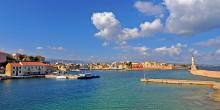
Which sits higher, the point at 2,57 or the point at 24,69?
the point at 2,57

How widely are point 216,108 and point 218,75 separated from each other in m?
89.5

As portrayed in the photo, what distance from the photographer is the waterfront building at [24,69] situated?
11162cm

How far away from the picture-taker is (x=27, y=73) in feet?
383

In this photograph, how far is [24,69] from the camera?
11550 cm

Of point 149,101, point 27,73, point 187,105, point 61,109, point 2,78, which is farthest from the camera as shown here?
point 27,73

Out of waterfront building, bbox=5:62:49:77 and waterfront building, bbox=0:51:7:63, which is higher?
waterfront building, bbox=0:51:7:63

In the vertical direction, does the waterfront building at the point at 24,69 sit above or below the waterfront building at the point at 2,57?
below

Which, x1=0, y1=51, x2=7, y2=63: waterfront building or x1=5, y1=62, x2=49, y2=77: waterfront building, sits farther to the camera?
x1=0, y1=51, x2=7, y2=63: waterfront building

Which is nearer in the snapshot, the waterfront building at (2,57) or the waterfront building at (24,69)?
the waterfront building at (24,69)

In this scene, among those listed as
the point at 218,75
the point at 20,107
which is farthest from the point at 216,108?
the point at 218,75

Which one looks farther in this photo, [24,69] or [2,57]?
[2,57]

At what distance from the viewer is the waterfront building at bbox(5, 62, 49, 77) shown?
111625 millimetres

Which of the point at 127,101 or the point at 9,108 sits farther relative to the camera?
the point at 127,101

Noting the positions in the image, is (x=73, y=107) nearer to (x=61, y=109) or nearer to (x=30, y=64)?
(x=61, y=109)
